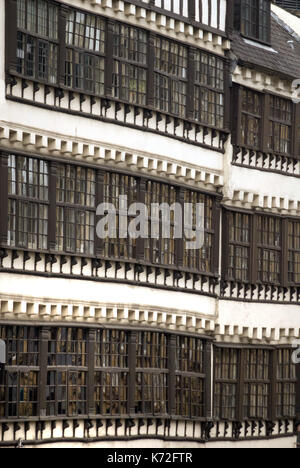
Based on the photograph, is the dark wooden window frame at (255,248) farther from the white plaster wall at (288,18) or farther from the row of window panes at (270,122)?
the white plaster wall at (288,18)

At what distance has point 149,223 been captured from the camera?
49.8 meters

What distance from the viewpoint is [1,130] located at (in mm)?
44250

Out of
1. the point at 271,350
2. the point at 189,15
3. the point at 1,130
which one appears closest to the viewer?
the point at 1,130

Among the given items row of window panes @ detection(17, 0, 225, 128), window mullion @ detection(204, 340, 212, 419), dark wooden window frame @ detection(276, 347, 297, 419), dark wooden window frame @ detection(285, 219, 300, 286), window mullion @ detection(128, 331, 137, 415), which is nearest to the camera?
row of window panes @ detection(17, 0, 225, 128)

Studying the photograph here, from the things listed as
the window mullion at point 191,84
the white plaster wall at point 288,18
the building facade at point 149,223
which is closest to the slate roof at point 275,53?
the building facade at point 149,223

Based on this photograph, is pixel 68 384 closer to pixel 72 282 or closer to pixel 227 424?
pixel 72 282

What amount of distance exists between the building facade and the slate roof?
0.10 m

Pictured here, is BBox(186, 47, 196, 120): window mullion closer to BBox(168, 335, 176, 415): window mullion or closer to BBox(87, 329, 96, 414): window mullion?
BBox(168, 335, 176, 415): window mullion

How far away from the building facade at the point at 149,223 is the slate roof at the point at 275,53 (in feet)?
0.33

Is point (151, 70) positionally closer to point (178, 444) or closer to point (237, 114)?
point (237, 114)

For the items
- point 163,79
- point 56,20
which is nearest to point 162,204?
point 163,79

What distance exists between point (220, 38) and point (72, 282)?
936 cm

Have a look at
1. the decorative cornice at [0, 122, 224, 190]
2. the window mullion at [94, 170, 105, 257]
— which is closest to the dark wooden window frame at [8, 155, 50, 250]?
the decorative cornice at [0, 122, 224, 190]

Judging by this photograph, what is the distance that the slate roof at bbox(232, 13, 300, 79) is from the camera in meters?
54.0
